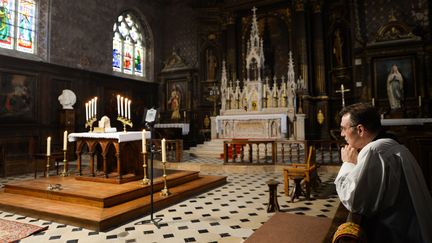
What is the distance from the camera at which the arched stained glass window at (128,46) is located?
50.8 feet

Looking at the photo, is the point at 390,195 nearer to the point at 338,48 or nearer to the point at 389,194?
the point at 389,194

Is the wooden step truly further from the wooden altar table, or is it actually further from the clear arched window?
the clear arched window

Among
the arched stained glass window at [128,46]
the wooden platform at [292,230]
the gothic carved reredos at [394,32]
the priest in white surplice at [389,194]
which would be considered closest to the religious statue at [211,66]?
the arched stained glass window at [128,46]

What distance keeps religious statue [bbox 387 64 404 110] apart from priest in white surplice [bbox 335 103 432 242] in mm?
11366

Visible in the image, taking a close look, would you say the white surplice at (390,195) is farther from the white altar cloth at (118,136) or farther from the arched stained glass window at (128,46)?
the arched stained glass window at (128,46)

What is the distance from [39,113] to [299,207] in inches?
414

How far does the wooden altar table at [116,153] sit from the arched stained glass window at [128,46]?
392 inches

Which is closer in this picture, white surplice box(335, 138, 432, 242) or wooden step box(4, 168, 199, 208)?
white surplice box(335, 138, 432, 242)

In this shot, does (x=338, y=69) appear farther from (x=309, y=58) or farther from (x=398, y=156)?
(x=398, y=156)

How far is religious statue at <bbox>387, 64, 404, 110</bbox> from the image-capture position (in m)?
11.4

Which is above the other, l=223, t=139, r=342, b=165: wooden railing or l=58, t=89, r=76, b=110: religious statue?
l=58, t=89, r=76, b=110: religious statue

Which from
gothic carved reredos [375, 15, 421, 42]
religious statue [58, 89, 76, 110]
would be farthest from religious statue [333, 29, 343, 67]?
religious statue [58, 89, 76, 110]

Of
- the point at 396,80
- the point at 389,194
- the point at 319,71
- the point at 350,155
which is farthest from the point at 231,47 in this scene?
the point at 389,194

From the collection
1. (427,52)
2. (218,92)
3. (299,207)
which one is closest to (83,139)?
(299,207)
